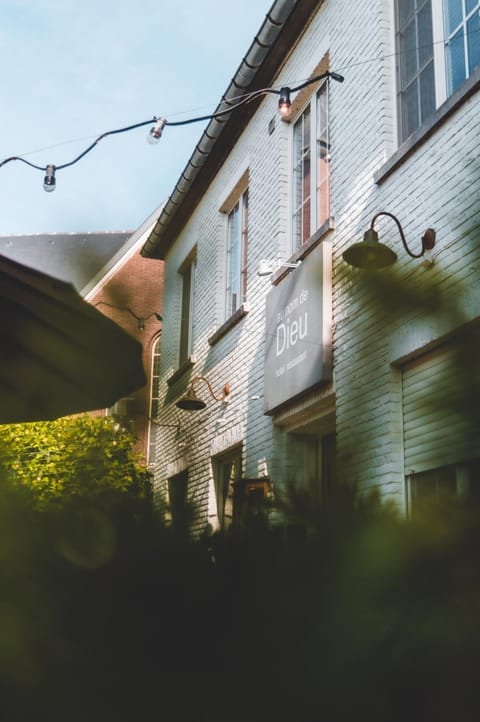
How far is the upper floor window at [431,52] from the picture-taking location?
5.21 metres

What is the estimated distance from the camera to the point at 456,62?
531 centimetres

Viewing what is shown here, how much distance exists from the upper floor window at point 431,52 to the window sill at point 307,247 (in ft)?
3.21

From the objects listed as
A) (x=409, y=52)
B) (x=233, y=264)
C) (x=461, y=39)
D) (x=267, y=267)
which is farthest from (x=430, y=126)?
(x=233, y=264)

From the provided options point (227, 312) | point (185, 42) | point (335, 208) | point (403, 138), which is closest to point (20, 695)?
point (185, 42)

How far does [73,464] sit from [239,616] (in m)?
0.28

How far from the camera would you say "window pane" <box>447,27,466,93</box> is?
5.23m

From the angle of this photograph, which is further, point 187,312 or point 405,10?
point 187,312

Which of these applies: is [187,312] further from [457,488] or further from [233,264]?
[457,488]

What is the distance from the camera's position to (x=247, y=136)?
941 centimetres

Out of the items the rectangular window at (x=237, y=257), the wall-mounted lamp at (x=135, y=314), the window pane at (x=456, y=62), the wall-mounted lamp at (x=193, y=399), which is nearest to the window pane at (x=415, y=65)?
the window pane at (x=456, y=62)

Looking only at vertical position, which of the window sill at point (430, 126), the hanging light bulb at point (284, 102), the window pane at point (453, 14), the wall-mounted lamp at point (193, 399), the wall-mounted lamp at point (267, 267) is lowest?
the wall-mounted lamp at point (193, 399)

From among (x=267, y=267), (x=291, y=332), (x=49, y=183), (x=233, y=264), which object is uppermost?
(x=233, y=264)

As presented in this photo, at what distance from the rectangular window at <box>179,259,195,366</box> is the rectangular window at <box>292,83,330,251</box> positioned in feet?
10.1

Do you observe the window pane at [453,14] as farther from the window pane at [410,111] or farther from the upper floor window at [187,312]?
the upper floor window at [187,312]
